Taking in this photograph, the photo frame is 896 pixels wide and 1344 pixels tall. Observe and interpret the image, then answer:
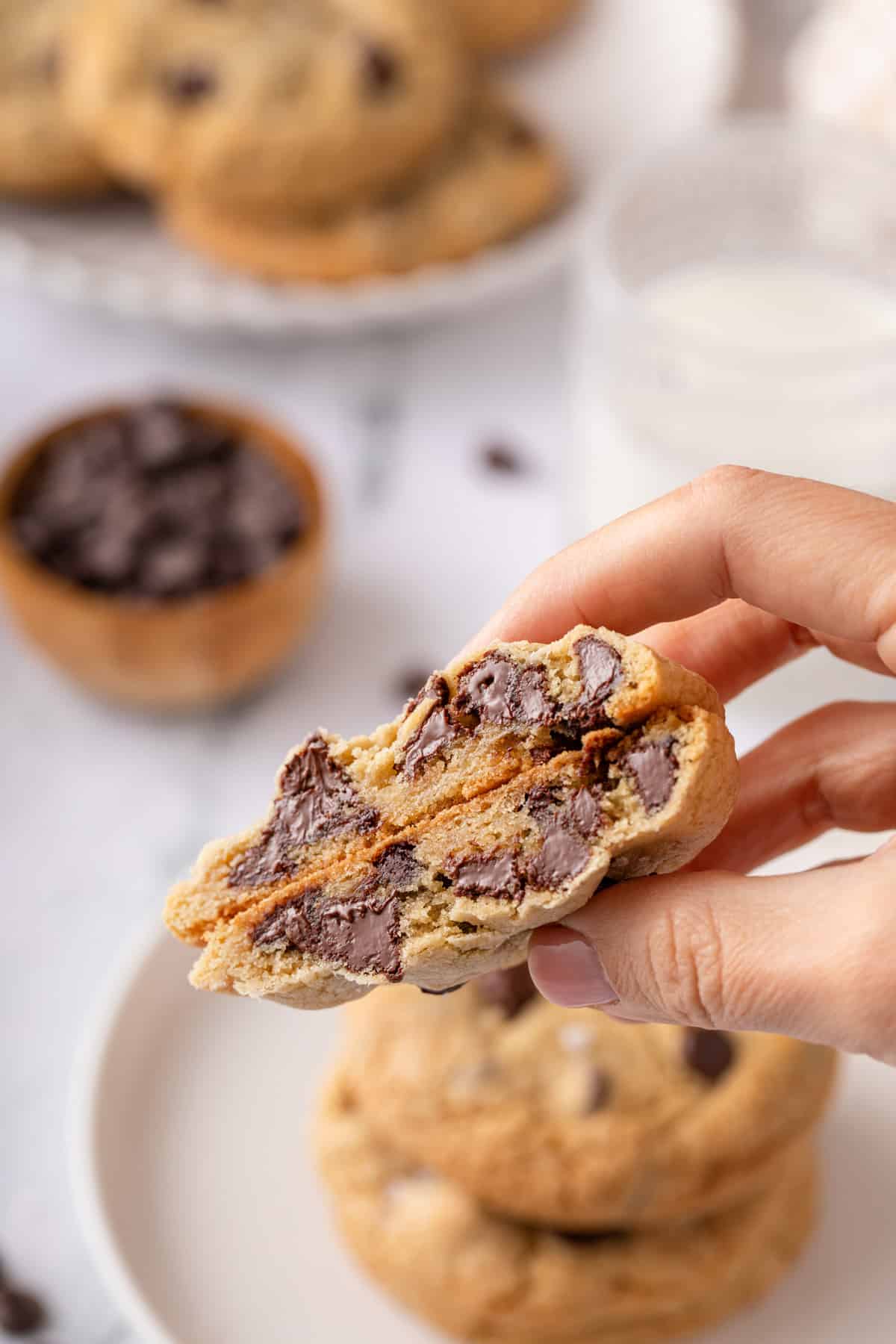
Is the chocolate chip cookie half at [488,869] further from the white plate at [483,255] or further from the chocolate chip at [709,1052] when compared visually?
the white plate at [483,255]

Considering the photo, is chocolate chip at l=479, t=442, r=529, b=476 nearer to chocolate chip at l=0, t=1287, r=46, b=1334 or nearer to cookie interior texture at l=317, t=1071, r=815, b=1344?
cookie interior texture at l=317, t=1071, r=815, b=1344

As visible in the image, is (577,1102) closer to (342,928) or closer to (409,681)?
(342,928)

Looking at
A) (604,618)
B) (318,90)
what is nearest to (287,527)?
(318,90)

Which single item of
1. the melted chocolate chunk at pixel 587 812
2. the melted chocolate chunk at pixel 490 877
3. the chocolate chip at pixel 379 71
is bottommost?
the melted chocolate chunk at pixel 490 877

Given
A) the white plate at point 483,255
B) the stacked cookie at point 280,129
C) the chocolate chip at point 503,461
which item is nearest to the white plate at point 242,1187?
the chocolate chip at point 503,461

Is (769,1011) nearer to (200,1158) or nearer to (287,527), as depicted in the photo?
(200,1158)

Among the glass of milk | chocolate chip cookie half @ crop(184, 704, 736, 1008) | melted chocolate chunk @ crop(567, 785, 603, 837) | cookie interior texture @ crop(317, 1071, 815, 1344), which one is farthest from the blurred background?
melted chocolate chunk @ crop(567, 785, 603, 837)

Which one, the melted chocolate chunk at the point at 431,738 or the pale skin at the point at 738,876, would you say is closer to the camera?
the pale skin at the point at 738,876
